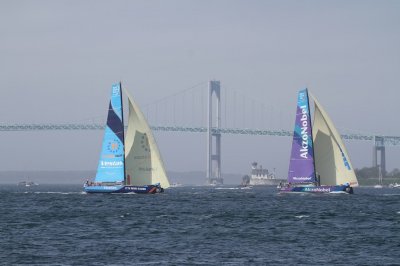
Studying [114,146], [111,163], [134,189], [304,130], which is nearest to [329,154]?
[304,130]

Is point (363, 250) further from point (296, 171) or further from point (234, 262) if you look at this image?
point (296, 171)

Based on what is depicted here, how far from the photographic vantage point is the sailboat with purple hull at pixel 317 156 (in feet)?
223

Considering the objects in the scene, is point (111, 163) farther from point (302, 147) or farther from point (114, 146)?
point (302, 147)

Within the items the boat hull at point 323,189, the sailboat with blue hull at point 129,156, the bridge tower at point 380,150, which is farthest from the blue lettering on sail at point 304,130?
the bridge tower at point 380,150

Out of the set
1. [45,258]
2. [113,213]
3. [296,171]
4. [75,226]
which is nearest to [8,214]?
[113,213]

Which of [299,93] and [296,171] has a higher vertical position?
[299,93]

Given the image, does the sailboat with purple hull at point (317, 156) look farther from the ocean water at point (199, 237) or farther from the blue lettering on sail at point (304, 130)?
the ocean water at point (199, 237)

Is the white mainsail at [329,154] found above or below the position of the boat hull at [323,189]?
above

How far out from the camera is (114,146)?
67.8 meters

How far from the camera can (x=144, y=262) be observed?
84.4 feet

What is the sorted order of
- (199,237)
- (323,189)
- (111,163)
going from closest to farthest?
1. (199,237)
2. (111,163)
3. (323,189)

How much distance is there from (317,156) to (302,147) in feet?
5.86

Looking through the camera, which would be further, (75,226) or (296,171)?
(296,171)

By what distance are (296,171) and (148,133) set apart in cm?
1176
